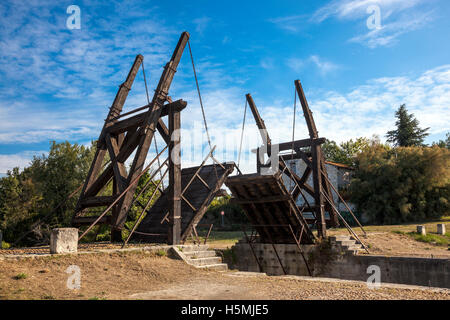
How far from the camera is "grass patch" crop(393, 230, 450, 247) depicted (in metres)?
16.3

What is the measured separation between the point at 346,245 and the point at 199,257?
6.38m

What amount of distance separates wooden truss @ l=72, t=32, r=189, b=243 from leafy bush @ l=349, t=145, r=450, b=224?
22.7 meters

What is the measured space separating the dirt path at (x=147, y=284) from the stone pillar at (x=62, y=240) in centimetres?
26

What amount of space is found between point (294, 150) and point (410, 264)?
6396 millimetres

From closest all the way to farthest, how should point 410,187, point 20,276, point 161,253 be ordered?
point 20,276
point 161,253
point 410,187

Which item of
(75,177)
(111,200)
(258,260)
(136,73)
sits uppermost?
(136,73)

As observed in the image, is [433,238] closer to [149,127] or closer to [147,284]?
[149,127]

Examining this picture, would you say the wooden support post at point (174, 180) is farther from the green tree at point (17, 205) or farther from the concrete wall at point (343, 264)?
the green tree at point (17, 205)

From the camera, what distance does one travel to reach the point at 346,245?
13.5 m

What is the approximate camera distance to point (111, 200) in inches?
436

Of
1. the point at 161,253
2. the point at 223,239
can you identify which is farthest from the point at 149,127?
the point at 223,239
